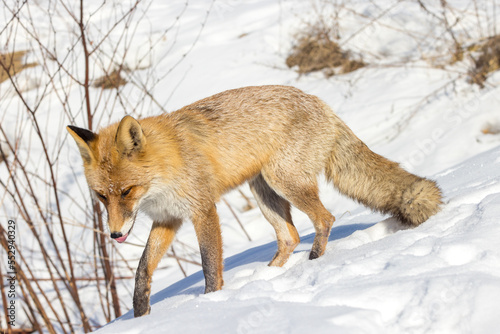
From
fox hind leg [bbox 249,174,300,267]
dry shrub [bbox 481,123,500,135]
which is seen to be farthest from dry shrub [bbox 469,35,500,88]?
fox hind leg [bbox 249,174,300,267]

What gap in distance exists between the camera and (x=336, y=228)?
12.1 feet

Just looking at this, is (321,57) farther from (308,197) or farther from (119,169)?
(119,169)

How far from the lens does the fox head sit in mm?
2443

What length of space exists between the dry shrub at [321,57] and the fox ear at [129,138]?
5802mm

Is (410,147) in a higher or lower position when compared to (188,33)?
lower

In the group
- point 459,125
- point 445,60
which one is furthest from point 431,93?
point 445,60

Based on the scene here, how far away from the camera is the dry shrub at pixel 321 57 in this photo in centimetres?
797

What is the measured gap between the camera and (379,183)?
301 centimetres

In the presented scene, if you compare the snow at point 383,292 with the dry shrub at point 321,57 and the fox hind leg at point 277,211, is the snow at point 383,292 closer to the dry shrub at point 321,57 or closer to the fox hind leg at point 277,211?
the fox hind leg at point 277,211

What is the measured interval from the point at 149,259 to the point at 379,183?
1479mm

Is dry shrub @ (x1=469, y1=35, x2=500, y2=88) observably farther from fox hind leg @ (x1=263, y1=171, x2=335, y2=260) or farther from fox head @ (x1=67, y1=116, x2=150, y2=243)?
fox head @ (x1=67, y1=116, x2=150, y2=243)

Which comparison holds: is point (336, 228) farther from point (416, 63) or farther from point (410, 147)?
point (416, 63)

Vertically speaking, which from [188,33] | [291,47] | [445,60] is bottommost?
[445,60]

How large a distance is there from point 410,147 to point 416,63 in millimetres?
2096
